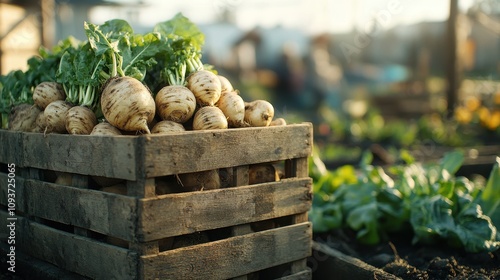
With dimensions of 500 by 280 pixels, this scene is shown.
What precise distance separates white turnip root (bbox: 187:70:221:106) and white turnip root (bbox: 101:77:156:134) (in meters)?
0.35

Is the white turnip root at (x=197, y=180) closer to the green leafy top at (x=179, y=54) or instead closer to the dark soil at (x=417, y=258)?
the green leafy top at (x=179, y=54)

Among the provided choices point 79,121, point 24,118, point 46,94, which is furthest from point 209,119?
point 24,118

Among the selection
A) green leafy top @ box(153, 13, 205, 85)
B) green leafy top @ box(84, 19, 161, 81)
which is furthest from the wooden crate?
green leafy top @ box(153, 13, 205, 85)

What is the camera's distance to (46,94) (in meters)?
3.33

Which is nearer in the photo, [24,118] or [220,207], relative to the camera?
[220,207]

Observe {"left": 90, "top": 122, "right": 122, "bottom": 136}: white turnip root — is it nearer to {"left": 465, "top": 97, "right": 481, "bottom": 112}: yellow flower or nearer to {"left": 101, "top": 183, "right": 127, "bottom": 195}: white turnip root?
{"left": 101, "top": 183, "right": 127, "bottom": 195}: white turnip root

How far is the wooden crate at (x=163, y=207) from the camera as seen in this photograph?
101 inches

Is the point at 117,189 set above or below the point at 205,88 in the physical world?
below

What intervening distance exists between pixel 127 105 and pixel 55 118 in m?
0.58

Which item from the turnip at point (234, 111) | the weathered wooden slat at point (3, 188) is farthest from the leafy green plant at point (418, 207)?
the weathered wooden slat at point (3, 188)

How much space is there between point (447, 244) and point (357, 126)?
7028 mm

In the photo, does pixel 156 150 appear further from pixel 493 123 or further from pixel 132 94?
pixel 493 123

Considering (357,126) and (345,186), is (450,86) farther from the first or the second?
(345,186)

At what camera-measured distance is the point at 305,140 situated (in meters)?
3.23
